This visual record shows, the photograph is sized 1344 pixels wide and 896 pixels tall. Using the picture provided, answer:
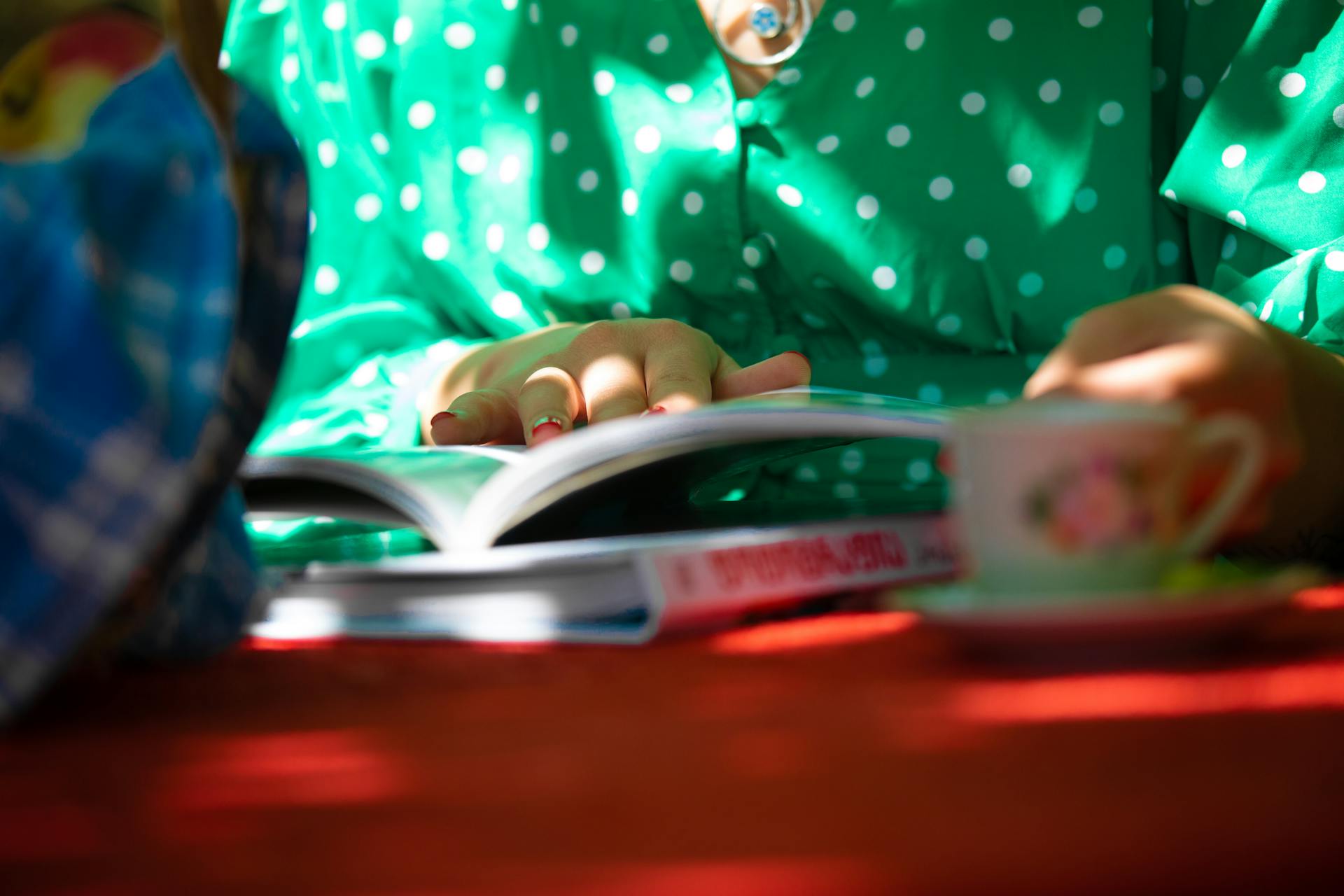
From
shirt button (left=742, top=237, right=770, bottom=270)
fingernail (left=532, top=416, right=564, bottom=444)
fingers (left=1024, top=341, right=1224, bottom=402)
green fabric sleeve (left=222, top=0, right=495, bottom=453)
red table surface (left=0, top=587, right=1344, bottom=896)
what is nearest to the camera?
red table surface (left=0, top=587, right=1344, bottom=896)

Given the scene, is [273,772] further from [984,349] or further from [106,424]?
[984,349]

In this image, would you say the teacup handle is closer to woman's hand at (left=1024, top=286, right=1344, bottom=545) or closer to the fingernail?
woman's hand at (left=1024, top=286, right=1344, bottom=545)

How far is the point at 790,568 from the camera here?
561 mm

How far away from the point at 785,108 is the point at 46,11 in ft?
2.78

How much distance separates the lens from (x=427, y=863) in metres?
0.29

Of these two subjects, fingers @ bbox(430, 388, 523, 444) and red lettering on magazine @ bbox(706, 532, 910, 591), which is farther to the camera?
fingers @ bbox(430, 388, 523, 444)

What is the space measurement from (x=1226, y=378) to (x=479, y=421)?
2.01ft

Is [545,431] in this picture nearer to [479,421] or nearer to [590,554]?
[479,421]

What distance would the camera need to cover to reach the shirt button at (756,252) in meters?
1.24

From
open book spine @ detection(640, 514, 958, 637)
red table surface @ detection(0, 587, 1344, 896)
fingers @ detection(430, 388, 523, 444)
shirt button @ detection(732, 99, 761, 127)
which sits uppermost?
shirt button @ detection(732, 99, 761, 127)

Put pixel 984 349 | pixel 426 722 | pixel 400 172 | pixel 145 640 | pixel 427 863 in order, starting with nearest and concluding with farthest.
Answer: pixel 427 863, pixel 426 722, pixel 145 640, pixel 984 349, pixel 400 172

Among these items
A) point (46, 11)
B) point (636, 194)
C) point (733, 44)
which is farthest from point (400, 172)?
point (46, 11)

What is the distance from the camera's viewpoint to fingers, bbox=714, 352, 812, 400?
100 centimetres

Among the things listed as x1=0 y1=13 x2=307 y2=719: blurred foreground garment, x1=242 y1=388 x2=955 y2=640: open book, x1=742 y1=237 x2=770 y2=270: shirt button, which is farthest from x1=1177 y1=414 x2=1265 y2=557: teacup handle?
x1=742 y1=237 x2=770 y2=270: shirt button
